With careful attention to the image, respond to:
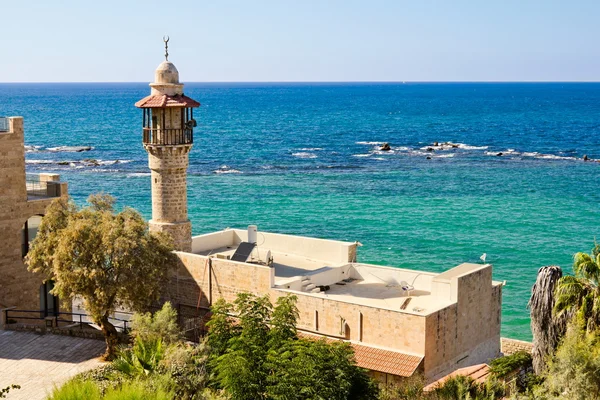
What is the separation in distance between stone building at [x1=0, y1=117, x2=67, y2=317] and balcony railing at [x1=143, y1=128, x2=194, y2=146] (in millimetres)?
4829

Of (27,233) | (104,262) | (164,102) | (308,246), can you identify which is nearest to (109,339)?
(104,262)

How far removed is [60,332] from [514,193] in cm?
5187

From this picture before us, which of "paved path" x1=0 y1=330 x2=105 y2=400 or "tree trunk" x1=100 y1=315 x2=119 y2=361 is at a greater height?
"tree trunk" x1=100 y1=315 x2=119 y2=361

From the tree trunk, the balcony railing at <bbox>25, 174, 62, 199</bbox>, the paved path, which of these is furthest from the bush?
the balcony railing at <bbox>25, 174, 62, 199</bbox>

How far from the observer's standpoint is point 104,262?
86.3ft

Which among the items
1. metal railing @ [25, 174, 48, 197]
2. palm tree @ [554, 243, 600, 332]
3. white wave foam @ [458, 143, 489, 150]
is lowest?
white wave foam @ [458, 143, 489, 150]

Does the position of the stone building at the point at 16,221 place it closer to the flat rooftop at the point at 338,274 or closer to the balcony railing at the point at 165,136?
the balcony railing at the point at 165,136

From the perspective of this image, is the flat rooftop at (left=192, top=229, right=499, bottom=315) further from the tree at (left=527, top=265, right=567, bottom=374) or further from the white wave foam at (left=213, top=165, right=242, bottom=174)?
the white wave foam at (left=213, top=165, right=242, bottom=174)

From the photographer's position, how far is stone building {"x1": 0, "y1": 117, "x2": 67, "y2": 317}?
3081 centimetres

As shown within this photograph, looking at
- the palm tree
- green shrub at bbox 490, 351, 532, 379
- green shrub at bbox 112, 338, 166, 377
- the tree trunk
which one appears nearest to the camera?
the palm tree

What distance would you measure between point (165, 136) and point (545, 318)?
15530 millimetres

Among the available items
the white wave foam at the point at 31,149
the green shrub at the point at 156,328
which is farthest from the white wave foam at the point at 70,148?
the green shrub at the point at 156,328

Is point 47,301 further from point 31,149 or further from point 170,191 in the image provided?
point 31,149

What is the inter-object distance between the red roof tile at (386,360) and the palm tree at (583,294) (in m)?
4.78
